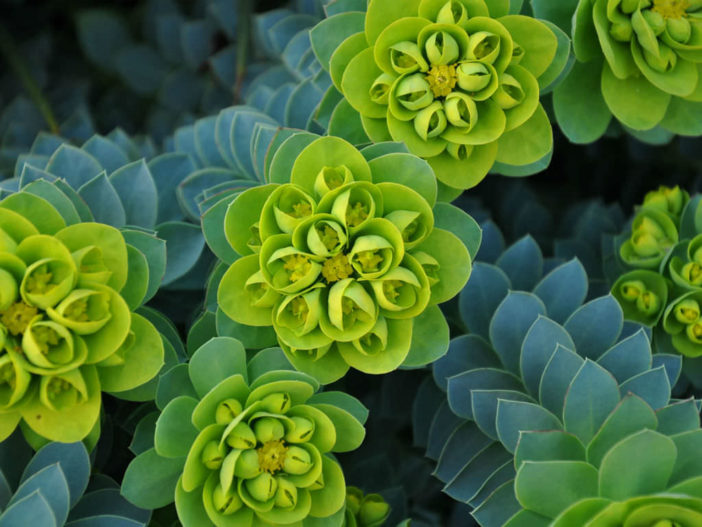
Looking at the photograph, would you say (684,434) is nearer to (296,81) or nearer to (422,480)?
(422,480)

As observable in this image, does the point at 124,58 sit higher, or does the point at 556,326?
the point at 556,326

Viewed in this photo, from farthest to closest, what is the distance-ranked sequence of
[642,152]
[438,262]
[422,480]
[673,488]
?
[642,152], [422,480], [438,262], [673,488]

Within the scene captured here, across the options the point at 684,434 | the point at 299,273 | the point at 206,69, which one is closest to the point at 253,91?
the point at 206,69

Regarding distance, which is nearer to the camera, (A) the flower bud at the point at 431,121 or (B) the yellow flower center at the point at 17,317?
(B) the yellow flower center at the point at 17,317

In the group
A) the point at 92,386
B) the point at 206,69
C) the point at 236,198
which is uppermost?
the point at 236,198

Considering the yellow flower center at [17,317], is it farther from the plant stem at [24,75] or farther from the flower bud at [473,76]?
the plant stem at [24,75]

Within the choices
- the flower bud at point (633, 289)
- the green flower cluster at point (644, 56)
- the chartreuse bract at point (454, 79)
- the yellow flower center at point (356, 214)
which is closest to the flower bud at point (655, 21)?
the green flower cluster at point (644, 56)

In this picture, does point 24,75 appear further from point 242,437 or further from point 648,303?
point 648,303
